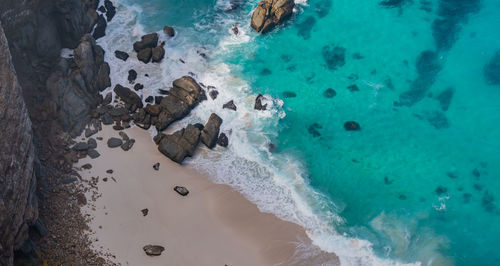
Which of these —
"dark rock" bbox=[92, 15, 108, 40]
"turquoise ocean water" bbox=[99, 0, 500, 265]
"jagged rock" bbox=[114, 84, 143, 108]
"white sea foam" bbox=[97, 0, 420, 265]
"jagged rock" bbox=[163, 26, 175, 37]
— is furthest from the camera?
"jagged rock" bbox=[163, 26, 175, 37]

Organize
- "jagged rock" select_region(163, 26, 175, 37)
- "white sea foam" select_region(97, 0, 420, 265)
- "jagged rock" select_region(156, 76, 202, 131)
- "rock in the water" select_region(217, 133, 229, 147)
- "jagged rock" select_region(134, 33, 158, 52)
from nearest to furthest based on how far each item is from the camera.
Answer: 1. "white sea foam" select_region(97, 0, 420, 265)
2. "rock in the water" select_region(217, 133, 229, 147)
3. "jagged rock" select_region(156, 76, 202, 131)
4. "jagged rock" select_region(134, 33, 158, 52)
5. "jagged rock" select_region(163, 26, 175, 37)

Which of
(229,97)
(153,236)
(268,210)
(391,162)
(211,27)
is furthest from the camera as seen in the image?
(211,27)

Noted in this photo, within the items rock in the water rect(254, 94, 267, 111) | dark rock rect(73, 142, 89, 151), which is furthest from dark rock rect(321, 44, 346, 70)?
dark rock rect(73, 142, 89, 151)

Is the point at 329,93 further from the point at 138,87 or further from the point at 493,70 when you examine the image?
the point at 138,87

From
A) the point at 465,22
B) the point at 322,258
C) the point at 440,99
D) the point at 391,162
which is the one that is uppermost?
the point at 465,22

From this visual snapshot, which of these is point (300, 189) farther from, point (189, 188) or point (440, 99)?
point (440, 99)

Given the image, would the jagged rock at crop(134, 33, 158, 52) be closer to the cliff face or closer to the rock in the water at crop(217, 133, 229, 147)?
the rock in the water at crop(217, 133, 229, 147)

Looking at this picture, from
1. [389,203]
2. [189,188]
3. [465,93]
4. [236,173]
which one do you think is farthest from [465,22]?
[189,188]
